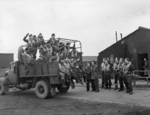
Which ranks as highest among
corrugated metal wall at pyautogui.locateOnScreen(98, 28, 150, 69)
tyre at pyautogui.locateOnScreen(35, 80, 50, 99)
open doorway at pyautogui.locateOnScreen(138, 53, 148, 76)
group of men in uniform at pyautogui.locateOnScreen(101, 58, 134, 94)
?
corrugated metal wall at pyautogui.locateOnScreen(98, 28, 150, 69)

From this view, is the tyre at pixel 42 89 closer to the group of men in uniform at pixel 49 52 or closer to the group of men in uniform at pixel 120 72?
the group of men in uniform at pixel 49 52

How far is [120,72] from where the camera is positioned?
46.0 ft

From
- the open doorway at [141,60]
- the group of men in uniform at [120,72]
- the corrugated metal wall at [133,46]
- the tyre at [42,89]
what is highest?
the corrugated metal wall at [133,46]

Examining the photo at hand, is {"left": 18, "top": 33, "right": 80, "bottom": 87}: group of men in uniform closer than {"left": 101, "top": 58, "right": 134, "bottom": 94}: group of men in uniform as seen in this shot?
Yes

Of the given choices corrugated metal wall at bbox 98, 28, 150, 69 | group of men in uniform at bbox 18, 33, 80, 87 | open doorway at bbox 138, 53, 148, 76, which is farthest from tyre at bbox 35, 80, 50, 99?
open doorway at bbox 138, 53, 148, 76

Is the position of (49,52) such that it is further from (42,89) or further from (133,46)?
(133,46)

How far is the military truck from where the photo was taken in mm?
12486

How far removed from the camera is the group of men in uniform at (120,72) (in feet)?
43.8

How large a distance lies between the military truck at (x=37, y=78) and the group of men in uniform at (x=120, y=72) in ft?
6.37

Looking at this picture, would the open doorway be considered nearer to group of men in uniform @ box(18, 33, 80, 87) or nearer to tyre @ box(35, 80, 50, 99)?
group of men in uniform @ box(18, 33, 80, 87)

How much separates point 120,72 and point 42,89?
4.19 meters

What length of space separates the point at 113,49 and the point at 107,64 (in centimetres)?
881

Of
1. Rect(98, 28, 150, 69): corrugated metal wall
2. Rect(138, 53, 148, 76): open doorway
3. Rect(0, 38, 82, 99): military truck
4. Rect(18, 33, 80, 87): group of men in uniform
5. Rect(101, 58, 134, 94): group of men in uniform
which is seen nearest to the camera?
Rect(0, 38, 82, 99): military truck

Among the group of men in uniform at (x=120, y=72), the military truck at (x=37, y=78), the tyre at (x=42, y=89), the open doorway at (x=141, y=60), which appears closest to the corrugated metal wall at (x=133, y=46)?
the open doorway at (x=141, y=60)
